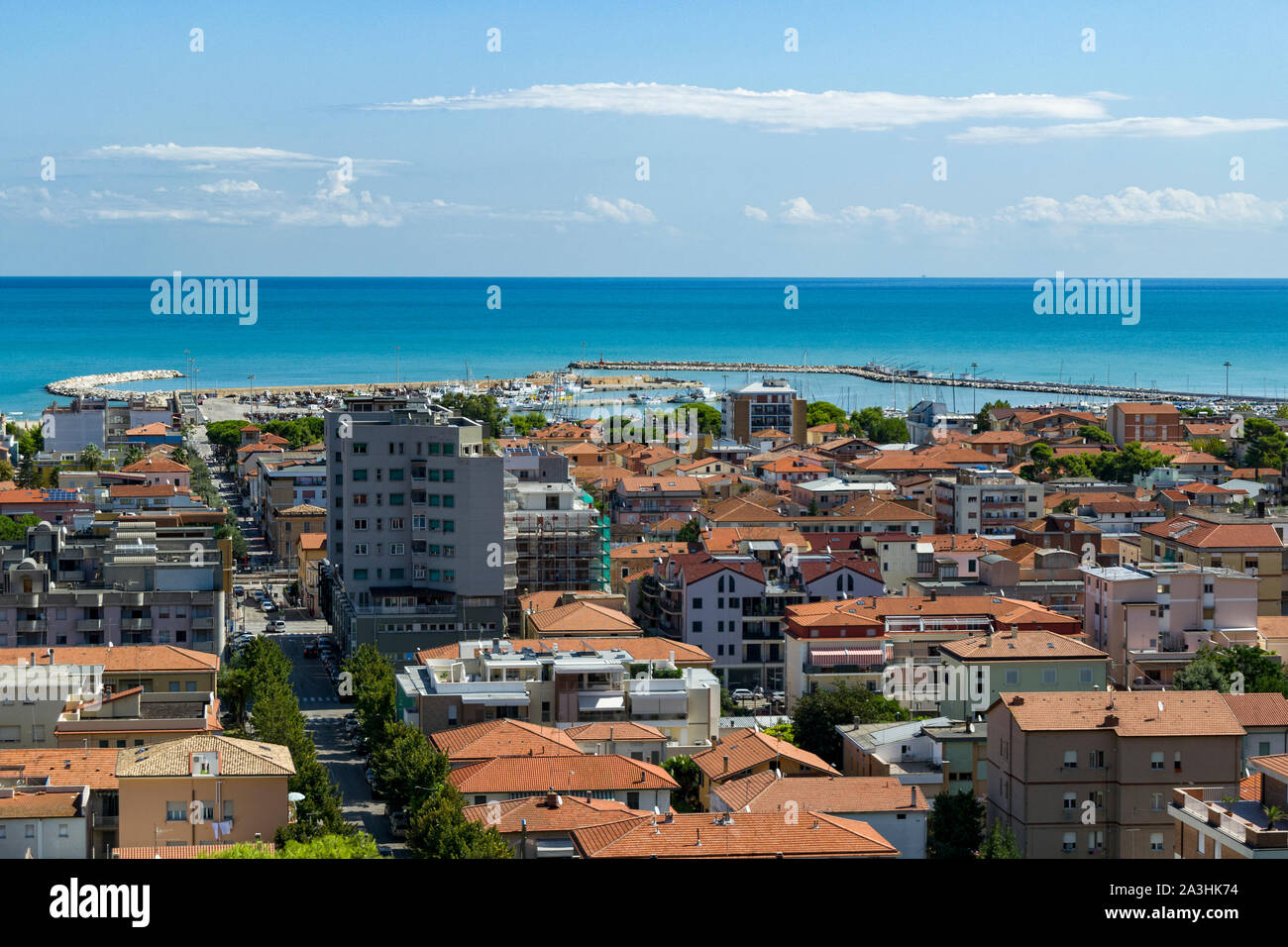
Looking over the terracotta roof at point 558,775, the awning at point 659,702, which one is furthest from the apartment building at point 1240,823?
the awning at point 659,702

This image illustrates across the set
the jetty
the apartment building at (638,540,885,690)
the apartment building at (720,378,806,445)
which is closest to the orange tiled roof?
the apartment building at (638,540,885,690)

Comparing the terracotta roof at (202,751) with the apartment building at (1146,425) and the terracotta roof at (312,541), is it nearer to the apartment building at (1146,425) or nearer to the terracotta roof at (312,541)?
the terracotta roof at (312,541)

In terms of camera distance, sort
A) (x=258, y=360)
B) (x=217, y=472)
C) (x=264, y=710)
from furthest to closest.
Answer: (x=258, y=360) < (x=217, y=472) < (x=264, y=710)

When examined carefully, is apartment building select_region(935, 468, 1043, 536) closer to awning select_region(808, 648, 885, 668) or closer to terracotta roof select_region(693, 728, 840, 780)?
awning select_region(808, 648, 885, 668)
